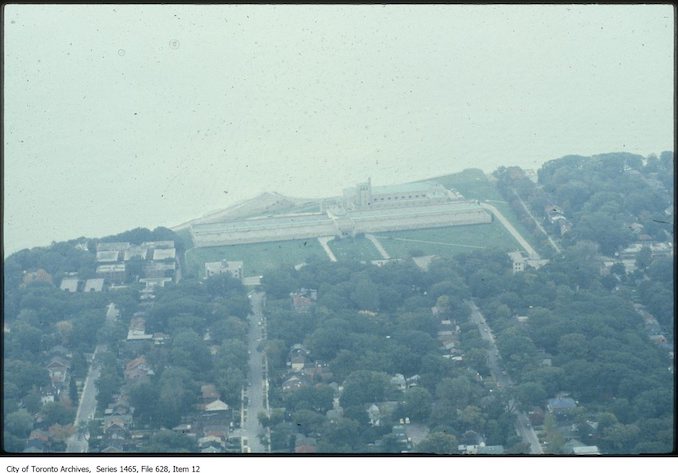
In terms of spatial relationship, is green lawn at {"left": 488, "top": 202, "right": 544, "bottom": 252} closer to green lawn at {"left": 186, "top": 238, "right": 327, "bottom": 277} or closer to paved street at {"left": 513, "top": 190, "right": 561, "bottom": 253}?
paved street at {"left": 513, "top": 190, "right": 561, "bottom": 253}

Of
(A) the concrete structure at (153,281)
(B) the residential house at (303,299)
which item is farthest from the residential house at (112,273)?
(B) the residential house at (303,299)

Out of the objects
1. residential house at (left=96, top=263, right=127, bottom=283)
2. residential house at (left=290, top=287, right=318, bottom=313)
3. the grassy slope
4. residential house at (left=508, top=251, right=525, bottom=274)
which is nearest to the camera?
residential house at (left=290, top=287, right=318, bottom=313)

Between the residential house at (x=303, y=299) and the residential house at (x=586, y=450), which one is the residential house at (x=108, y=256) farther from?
the residential house at (x=586, y=450)

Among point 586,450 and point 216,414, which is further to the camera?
point 216,414

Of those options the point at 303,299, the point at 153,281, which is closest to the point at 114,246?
the point at 153,281

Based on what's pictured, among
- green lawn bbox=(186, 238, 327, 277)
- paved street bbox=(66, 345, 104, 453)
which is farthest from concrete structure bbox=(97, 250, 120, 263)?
paved street bbox=(66, 345, 104, 453)

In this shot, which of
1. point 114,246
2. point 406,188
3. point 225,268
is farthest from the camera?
point 406,188

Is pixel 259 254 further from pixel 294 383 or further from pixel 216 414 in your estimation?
pixel 216 414
